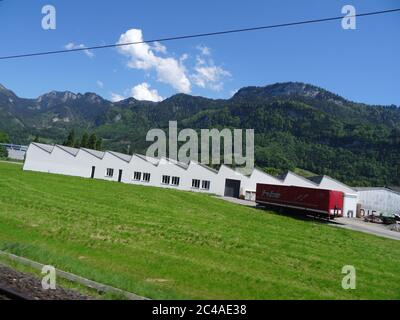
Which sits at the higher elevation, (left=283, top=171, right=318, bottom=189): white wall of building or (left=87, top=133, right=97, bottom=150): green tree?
(left=87, top=133, right=97, bottom=150): green tree

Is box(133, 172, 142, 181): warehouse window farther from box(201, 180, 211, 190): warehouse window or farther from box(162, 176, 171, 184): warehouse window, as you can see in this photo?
box(201, 180, 211, 190): warehouse window

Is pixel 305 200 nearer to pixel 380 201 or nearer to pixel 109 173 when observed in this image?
pixel 380 201

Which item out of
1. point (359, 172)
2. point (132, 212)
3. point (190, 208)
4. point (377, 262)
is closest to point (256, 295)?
point (377, 262)

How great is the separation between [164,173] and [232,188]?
11015mm

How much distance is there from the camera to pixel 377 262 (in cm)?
1877

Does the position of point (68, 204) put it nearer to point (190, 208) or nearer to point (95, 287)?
Answer: point (190, 208)

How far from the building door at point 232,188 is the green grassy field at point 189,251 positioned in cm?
2948

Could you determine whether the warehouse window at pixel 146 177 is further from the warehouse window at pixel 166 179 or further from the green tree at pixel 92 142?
the green tree at pixel 92 142

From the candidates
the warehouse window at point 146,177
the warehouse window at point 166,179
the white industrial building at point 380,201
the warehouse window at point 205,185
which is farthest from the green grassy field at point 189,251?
the white industrial building at point 380,201

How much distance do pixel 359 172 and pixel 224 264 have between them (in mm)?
142899

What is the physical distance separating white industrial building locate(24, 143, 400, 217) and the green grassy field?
96.9 ft

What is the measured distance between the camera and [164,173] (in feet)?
200

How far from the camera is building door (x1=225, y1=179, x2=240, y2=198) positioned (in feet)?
191

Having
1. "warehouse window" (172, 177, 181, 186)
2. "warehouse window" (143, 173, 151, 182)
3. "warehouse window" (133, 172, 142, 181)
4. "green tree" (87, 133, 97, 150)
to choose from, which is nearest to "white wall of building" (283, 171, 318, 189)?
"warehouse window" (172, 177, 181, 186)
